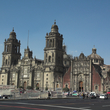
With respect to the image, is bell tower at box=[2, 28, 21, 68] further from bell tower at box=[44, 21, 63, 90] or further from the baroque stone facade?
bell tower at box=[44, 21, 63, 90]

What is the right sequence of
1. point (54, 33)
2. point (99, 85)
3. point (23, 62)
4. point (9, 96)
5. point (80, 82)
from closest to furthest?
point (9, 96) < point (99, 85) < point (80, 82) < point (54, 33) < point (23, 62)

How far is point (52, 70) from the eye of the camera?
88.8 m

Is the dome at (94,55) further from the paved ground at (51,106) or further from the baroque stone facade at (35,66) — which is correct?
the paved ground at (51,106)

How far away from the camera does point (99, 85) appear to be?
81375mm

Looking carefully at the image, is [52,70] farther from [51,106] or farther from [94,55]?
[51,106]

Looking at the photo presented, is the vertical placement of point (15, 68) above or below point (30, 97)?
above

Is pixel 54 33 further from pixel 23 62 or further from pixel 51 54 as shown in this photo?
pixel 23 62

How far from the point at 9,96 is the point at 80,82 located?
1914 inches

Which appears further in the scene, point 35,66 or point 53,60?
point 35,66

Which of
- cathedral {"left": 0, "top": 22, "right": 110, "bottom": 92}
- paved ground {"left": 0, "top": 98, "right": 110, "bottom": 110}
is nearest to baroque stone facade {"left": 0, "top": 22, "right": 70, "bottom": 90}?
cathedral {"left": 0, "top": 22, "right": 110, "bottom": 92}

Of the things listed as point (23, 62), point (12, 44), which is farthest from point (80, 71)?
point (12, 44)

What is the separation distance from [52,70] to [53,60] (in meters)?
4.63

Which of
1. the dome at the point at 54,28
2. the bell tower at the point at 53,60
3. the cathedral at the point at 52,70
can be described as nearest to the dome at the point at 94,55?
the cathedral at the point at 52,70

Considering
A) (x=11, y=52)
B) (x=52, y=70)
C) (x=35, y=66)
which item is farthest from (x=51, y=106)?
(x=11, y=52)
